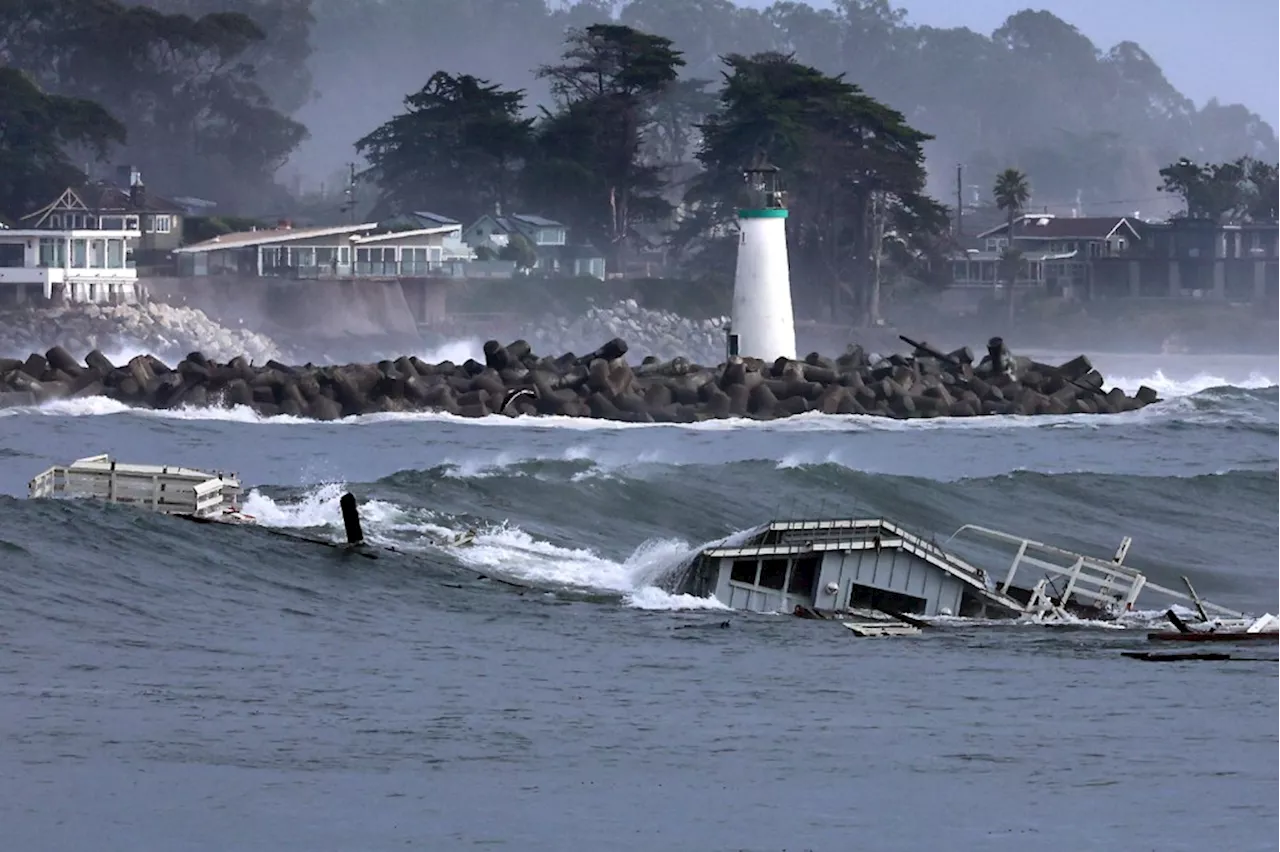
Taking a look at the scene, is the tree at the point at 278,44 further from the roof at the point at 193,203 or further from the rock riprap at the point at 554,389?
the rock riprap at the point at 554,389

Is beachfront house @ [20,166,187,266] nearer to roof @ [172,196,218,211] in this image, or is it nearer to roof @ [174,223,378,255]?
roof @ [174,223,378,255]

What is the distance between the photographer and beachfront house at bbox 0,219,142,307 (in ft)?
243

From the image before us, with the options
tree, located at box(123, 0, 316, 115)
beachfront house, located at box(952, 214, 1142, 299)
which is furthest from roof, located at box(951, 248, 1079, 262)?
tree, located at box(123, 0, 316, 115)

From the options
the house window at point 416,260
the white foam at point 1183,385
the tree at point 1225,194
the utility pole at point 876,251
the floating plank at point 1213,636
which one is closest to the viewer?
the floating plank at point 1213,636

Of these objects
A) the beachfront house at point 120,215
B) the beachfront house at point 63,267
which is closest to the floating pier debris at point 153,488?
the beachfront house at point 63,267

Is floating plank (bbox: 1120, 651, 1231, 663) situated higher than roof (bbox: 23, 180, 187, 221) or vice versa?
roof (bbox: 23, 180, 187, 221)

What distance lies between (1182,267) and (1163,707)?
89.4 metres

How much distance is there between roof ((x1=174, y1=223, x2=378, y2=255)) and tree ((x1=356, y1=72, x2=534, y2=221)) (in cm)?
776

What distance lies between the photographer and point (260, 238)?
81.5m

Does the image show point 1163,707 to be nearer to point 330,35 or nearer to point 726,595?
point 726,595

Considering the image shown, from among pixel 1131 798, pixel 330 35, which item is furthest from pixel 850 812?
pixel 330 35

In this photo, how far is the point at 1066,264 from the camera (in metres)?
103

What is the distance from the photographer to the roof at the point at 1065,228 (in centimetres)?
10338

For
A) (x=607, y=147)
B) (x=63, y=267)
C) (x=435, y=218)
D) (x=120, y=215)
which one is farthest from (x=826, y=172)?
(x=63, y=267)
